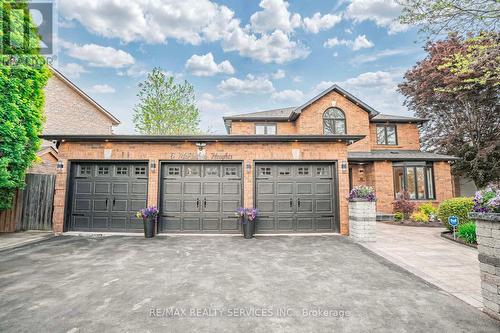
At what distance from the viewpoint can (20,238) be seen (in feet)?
21.8

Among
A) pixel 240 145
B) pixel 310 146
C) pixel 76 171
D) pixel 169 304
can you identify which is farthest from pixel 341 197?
pixel 76 171

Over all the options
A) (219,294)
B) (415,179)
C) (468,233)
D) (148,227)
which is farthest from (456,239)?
(148,227)

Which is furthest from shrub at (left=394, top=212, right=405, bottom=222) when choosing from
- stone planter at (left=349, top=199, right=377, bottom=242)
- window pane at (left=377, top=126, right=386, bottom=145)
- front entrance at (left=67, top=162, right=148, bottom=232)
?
front entrance at (left=67, top=162, right=148, bottom=232)

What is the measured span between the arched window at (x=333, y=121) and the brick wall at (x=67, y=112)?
16812 mm

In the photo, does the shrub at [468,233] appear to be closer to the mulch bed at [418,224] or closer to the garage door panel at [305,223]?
the mulch bed at [418,224]

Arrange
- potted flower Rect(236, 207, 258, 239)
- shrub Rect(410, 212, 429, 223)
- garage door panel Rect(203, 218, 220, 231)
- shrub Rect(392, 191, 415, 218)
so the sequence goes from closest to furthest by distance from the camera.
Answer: potted flower Rect(236, 207, 258, 239) < garage door panel Rect(203, 218, 220, 231) < shrub Rect(410, 212, 429, 223) < shrub Rect(392, 191, 415, 218)

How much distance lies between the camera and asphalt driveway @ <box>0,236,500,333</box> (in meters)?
2.46

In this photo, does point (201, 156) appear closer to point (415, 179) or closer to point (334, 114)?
point (334, 114)

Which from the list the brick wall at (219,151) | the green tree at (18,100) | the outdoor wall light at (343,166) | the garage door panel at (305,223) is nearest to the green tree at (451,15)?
the brick wall at (219,151)

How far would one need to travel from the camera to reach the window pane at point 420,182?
12.2 m

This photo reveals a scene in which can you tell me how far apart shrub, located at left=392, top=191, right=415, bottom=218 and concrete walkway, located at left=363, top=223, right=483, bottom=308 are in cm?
339

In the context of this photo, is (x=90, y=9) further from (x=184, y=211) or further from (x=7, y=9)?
(x=184, y=211)

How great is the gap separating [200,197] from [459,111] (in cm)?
2070

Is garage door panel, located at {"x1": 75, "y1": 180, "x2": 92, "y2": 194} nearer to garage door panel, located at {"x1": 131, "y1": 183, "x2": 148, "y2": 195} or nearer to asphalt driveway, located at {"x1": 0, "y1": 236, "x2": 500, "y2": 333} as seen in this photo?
garage door panel, located at {"x1": 131, "y1": 183, "x2": 148, "y2": 195}
